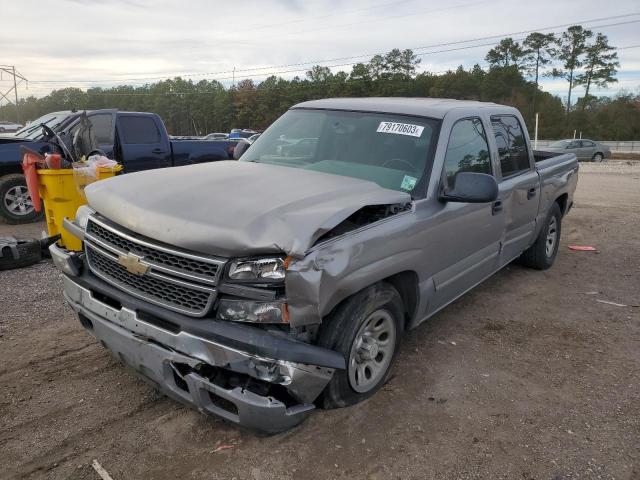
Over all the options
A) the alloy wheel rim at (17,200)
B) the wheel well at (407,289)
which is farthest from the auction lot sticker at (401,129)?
the alloy wheel rim at (17,200)

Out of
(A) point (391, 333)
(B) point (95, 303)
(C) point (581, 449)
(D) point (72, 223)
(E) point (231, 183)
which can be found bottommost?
(C) point (581, 449)

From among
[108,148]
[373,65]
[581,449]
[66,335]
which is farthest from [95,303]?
[373,65]

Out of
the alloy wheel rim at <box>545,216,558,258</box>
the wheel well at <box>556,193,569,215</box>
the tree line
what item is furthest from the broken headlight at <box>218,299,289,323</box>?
the tree line

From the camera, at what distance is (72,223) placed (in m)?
3.44

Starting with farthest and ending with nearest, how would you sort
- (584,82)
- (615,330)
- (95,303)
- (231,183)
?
(584,82) → (615,330) → (231,183) → (95,303)

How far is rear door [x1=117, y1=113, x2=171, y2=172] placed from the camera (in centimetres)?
912

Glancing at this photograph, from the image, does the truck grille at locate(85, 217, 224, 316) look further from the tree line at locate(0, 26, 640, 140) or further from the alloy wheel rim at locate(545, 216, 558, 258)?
the tree line at locate(0, 26, 640, 140)

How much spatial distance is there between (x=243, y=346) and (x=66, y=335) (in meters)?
2.42

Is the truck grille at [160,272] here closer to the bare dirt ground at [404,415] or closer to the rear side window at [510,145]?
the bare dirt ground at [404,415]

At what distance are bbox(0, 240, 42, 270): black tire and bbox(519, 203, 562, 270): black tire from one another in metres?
5.72

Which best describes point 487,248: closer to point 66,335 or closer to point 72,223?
point 72,223

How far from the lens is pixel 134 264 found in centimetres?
271

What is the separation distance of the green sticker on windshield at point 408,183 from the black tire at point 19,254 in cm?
459

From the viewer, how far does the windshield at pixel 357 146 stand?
3602 mm
